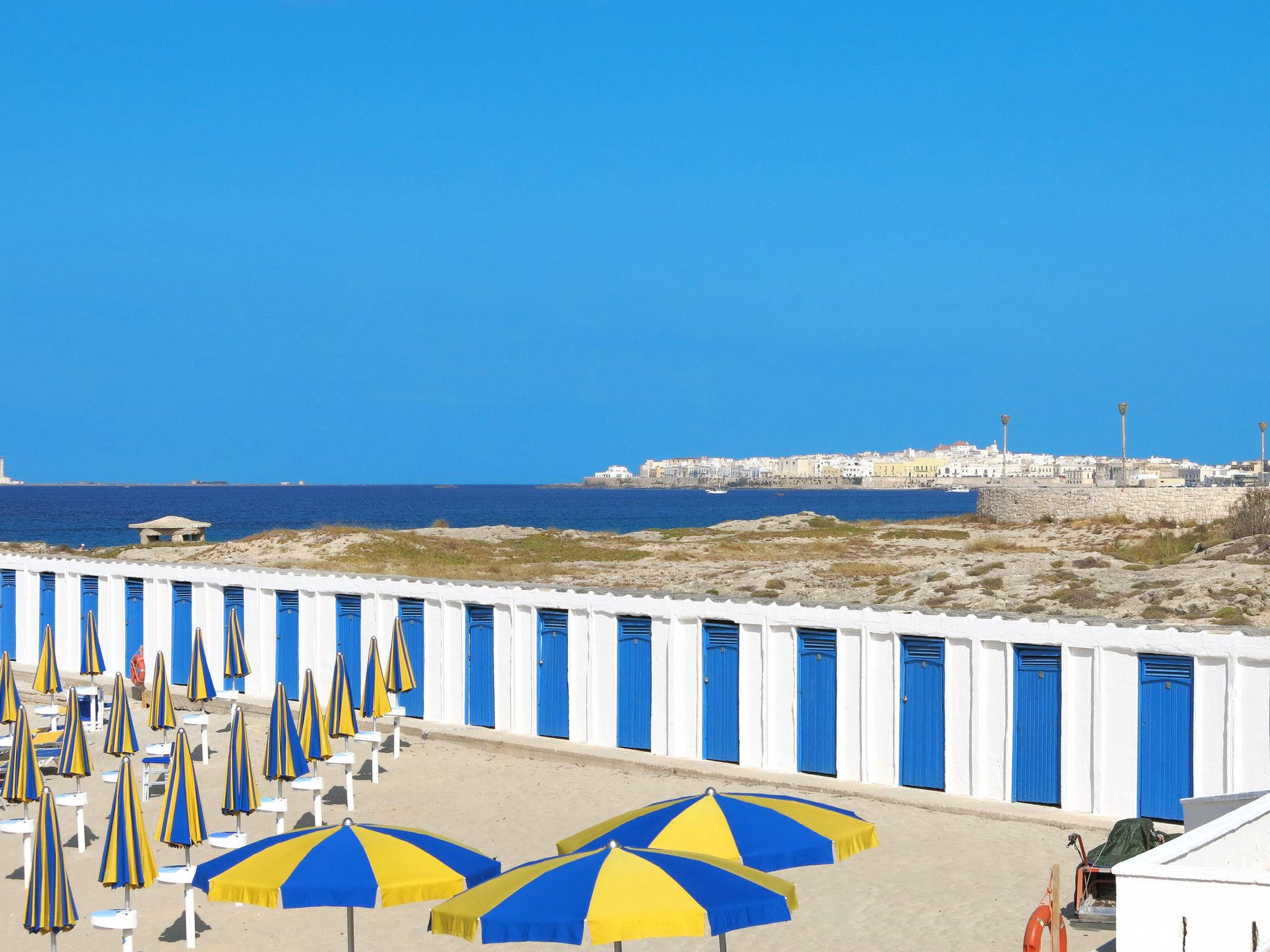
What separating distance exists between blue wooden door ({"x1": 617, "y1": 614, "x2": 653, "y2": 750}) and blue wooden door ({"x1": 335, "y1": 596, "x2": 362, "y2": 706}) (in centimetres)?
471

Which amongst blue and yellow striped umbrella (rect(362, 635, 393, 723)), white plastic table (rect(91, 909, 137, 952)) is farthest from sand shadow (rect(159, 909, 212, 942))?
blue and yellow striped umbrella (rect(362, 635, 393, 723))

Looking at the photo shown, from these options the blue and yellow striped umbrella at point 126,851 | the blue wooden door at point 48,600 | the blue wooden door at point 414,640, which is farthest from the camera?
the blue wooden door at point 48,600

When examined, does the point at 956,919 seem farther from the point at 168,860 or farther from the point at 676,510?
the point at 676,510

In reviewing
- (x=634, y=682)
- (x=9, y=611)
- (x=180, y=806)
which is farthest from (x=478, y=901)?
(x=9, y=611)

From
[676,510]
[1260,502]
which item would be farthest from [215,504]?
[1260,502]

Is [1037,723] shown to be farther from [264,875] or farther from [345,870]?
[264,875]

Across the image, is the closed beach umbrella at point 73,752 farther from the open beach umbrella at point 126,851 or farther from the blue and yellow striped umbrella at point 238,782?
the open beach umbrella at point 126,851

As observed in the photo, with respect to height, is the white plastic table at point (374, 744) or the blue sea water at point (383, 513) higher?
the white plastic table at point (374, 744)

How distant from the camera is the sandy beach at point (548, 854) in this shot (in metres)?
10.8

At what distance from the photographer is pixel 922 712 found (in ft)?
49.9

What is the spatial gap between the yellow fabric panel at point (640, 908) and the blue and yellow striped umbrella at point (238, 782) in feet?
17.0

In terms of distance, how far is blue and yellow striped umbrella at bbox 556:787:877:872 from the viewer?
26.9ft

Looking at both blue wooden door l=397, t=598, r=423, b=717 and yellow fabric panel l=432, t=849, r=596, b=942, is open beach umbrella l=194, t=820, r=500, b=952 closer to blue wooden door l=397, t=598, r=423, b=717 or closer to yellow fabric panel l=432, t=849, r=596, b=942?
yellow fabric panel l=432, t=849, r=596, b=942

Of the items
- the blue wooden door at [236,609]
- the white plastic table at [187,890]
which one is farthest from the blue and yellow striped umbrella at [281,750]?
the blue wooden door at [236,609]
